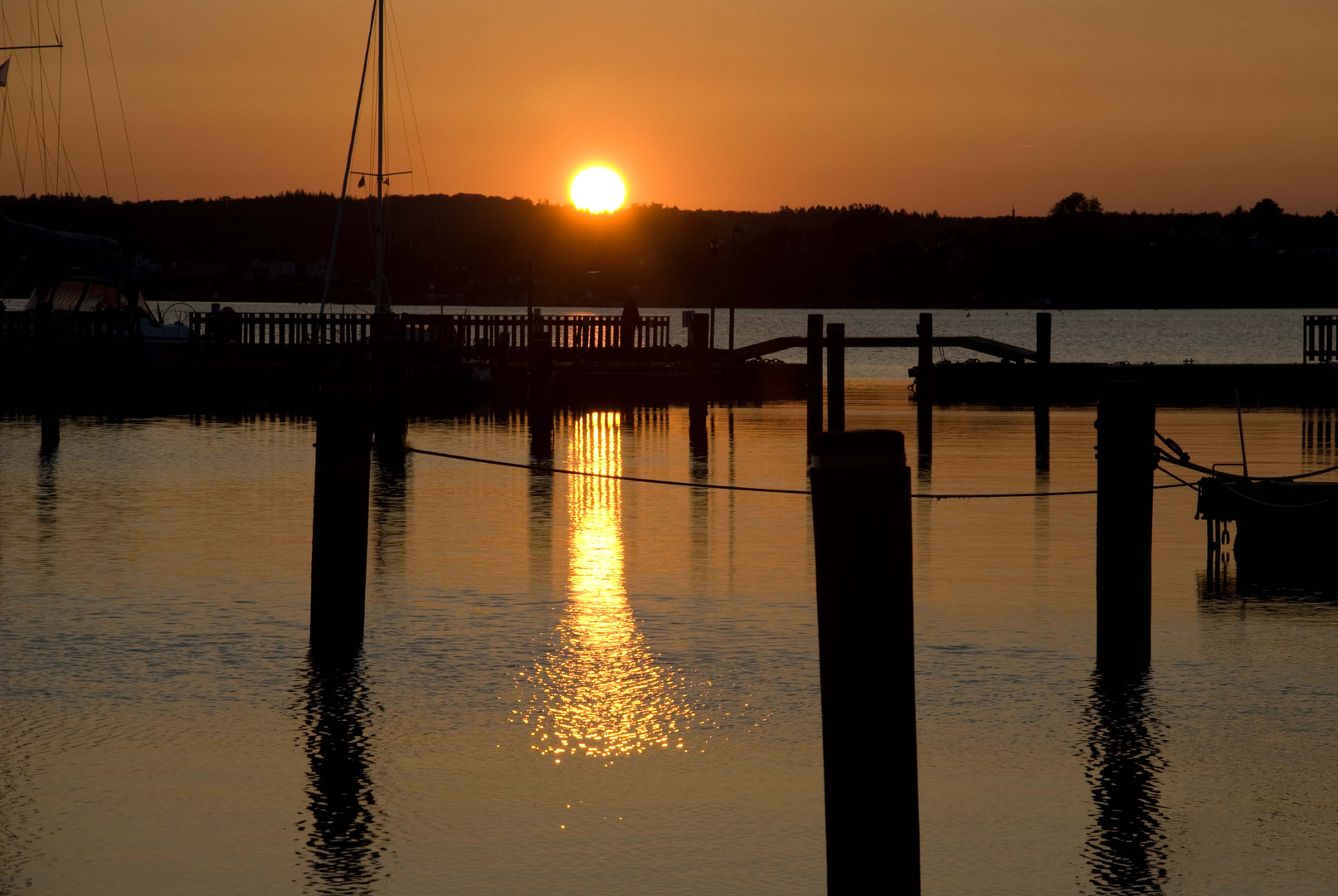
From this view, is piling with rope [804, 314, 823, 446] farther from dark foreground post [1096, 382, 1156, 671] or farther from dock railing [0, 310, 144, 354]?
dock railing [0, 310, 144, 354]

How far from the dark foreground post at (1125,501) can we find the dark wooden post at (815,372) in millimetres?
18406

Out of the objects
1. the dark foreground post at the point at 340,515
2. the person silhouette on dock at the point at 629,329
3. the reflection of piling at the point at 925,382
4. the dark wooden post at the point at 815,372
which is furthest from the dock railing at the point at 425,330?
the dark foreground post at the point at 340,515

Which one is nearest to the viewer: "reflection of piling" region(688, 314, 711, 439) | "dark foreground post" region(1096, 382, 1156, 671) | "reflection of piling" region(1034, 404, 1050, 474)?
"dark foreground post" region(1096, 382, 1156, 671)

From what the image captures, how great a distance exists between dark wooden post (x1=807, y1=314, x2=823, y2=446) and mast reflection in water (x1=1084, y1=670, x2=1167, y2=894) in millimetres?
19024

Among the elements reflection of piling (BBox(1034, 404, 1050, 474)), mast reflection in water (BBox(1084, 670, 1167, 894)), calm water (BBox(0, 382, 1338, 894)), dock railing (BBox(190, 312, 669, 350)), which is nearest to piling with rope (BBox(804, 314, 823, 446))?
reflection of piling (BBox(1034, 404, 1050, 474))

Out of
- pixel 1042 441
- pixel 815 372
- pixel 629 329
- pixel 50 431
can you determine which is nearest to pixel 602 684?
pixel 50 431

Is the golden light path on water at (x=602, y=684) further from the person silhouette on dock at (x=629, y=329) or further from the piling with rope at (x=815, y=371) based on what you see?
the person silhouette on dock at (x=629, y=329)

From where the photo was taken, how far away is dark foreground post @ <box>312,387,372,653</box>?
33.6 feet

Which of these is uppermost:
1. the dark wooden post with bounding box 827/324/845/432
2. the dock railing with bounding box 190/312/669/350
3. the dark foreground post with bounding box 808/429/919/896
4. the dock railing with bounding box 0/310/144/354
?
the dock railing with bounding box 190/312/669/350

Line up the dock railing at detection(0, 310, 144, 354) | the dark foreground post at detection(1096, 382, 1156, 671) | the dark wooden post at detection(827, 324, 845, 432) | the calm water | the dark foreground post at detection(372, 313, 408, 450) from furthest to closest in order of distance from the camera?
1. the dock railing at detection(0, 310, 144, 354)
2. the dark wooden post at detection(827, 324, 845, 432)
3. the dark foreground post at detection(372, 313, 408, 450)
4. the dark foreground post at detection(1096, 382, 1156, 671)
5. the calm water

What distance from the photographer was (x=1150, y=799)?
7.94m

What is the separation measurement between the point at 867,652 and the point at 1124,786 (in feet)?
11.1

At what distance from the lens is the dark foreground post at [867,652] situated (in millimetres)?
5430

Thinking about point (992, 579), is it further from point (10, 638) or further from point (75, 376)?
point (75, 376)
